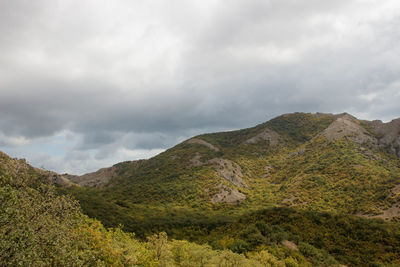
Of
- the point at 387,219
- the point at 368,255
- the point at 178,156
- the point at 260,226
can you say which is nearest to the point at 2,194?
the point at 260,226

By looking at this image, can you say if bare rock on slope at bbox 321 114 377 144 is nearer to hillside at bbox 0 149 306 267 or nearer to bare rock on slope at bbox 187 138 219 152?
bare rock on slope at bbox 187 138 219 152

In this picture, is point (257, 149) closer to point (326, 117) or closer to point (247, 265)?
point (326, 117)

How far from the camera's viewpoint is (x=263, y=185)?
109125 mm

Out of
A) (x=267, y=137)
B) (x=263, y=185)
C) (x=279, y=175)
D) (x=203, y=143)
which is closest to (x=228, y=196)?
(x=263, y=185)

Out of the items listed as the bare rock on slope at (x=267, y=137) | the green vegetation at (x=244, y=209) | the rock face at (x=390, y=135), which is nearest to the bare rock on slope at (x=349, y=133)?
the rock face at (x=390, y=135)

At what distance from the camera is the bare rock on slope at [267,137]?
165250 millimetres

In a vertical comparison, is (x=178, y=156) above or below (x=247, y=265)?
above

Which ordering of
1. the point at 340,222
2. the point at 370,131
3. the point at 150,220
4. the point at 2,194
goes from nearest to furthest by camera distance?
the point at 2,194
the point at 340,222
the point at 150,220
the point at 370,131

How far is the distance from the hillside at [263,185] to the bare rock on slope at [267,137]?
0.27 m

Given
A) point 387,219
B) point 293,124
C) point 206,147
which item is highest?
point 293,124

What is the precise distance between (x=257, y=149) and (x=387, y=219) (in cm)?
10083

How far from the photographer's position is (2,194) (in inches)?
625

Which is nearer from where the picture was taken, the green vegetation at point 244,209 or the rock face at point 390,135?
the green vegetation at point 244,209

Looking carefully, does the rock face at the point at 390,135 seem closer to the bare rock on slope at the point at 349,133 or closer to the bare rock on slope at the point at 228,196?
the bare rock on slope at the point at 349,133
